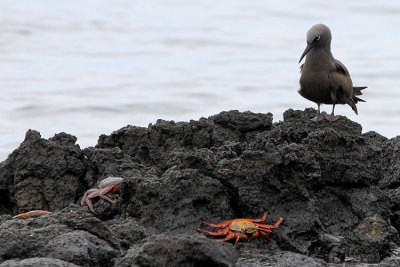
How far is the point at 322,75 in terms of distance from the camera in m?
11.8

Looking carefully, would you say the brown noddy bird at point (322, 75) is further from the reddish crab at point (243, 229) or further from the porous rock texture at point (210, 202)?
the reddish crab at point (243, 229)

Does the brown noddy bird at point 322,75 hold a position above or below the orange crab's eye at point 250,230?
above

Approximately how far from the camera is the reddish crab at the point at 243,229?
755cm

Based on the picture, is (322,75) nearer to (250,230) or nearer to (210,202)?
(210,202)

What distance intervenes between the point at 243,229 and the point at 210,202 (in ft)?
1.62

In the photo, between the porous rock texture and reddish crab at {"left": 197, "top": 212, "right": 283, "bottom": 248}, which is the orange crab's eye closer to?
reddish crab at {"left": 197, "top": 212, "right": 283, "bottom": 248}

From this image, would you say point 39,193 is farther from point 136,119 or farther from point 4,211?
point 136,119

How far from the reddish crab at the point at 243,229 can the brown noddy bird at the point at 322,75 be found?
416 centimetres

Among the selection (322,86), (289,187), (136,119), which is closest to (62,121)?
(136,119)

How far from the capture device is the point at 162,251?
6.51 meters

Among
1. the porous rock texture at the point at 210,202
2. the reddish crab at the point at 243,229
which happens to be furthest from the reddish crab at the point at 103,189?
the reddish crab at the point at 243,229

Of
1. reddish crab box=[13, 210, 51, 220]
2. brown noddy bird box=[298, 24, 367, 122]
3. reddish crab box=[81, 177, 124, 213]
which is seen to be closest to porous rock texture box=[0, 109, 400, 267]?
reddish crab box=[81, 177, 124, 213]

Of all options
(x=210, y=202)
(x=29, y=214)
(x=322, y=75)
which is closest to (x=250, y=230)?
(x=210, y=202)

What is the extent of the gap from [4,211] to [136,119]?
1691 centimetres
